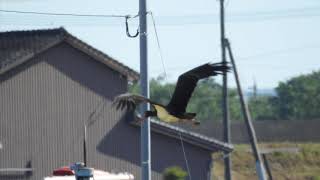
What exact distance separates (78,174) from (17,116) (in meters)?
18.1

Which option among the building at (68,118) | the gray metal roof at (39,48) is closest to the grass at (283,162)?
the building at (68,118)

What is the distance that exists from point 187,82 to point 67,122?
1954 centimetres

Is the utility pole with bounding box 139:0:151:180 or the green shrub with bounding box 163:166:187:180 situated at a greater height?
the utility pole with bounding box 139:0:151:180

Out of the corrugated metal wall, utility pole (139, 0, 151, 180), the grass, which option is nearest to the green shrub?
the corrugated metal wall

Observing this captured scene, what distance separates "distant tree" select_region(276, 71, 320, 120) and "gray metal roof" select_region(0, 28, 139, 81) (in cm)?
5630

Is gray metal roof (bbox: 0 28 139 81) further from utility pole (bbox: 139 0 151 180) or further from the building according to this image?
utility pole (bbox: 139 0 151 180)

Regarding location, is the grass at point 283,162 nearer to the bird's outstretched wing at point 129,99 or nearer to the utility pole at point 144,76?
the utility pole at point 144,76

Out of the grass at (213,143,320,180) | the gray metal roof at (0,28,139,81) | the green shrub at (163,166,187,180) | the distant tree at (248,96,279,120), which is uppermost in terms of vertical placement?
the distant tree at (248,96,279,120)

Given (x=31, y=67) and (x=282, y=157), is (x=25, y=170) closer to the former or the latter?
(x=31, y=67)

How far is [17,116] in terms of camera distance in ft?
121

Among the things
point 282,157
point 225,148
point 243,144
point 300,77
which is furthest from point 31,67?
point 300,77

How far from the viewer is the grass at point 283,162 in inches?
2221

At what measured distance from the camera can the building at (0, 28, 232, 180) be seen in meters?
36.6

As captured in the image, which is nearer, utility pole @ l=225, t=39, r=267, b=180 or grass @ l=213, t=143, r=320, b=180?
utility pole @ l=225, t=39, r=267, b=180
